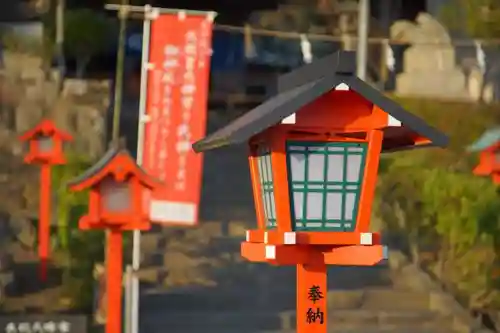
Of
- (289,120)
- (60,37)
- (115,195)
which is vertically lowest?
(115,195)

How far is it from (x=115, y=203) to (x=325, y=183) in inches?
151

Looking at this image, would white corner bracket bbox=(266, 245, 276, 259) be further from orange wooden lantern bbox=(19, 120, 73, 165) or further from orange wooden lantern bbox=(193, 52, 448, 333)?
orange wooden lantern bbox=(19, 120, 73, 165)

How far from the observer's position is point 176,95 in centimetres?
1047

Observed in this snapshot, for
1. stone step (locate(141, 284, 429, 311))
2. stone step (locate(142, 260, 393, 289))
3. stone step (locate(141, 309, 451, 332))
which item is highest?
stone step (locate(142, 260, 393, 289))

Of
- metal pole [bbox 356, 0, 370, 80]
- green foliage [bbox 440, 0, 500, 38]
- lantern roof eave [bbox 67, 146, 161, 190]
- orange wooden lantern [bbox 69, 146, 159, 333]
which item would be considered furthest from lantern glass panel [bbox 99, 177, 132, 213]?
green foliage [bbox 440, 0, 500, 38]

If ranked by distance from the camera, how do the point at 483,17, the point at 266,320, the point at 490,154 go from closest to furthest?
the point at 490,154 < the point at 266,320 < the point at 483,17

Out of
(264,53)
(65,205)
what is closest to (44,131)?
(65,205)

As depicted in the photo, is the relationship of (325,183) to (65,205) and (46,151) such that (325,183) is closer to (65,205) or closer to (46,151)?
(65,205)

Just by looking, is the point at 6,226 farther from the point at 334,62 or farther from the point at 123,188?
the point at 334,62

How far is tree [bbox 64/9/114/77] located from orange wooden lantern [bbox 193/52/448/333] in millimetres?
13450

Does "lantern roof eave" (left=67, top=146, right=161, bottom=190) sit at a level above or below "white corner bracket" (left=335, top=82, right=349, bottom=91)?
Answer: below

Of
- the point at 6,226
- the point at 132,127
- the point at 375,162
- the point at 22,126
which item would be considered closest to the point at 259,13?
the point at 132,127

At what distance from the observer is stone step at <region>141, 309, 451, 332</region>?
10438 millimetres

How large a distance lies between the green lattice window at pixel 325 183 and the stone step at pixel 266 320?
5.56 m
